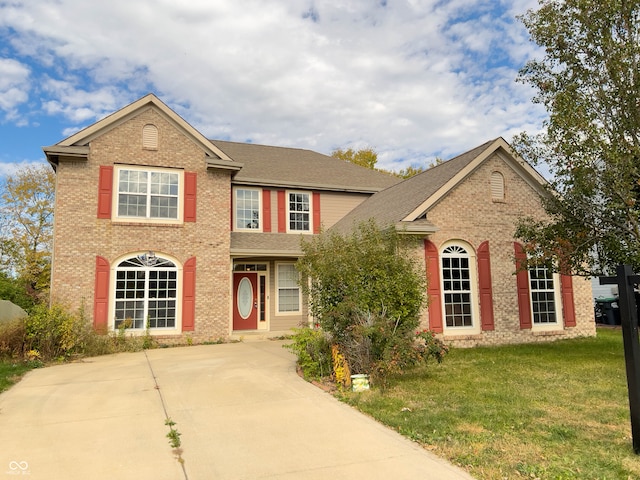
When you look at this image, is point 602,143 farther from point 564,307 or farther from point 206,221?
point 206,221

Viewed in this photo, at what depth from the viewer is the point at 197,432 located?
521 centimetres

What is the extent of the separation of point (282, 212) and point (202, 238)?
376 cm

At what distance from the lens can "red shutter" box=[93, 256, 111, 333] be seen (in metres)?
12.7

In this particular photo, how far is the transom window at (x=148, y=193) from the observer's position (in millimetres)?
13578

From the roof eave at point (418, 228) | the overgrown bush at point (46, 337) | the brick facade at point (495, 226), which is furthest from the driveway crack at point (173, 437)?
the brick facade at point (495, 226)

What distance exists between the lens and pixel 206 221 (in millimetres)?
14305

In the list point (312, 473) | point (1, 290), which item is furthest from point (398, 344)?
point (1, 290)

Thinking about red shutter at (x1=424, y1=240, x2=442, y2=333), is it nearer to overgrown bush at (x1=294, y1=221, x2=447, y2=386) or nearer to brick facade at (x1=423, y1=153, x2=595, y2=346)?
brick facade at (x1=423, y1=153, x2=595, y2=346)

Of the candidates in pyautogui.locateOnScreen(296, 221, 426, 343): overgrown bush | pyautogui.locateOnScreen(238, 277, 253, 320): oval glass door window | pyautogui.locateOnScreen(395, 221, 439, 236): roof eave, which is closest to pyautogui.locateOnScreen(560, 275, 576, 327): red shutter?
pyautogui.locateOnScreen(395, 221, 439, 236): roof eave

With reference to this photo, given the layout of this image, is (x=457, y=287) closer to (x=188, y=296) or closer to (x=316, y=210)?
(x=316, y=210)

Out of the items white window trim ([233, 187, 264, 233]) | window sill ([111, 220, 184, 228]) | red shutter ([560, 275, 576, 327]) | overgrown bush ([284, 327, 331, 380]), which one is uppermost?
white window trim ([233, 187, 264, 233])

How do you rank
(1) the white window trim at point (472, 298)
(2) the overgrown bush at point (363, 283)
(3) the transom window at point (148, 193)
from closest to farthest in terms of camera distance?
(2) the overgrown bush at point (363, 283) → (1) the white window trim at point (472, 298) → (3) the transom window at point (148, 193)

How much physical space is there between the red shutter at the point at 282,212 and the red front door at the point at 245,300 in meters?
2.16

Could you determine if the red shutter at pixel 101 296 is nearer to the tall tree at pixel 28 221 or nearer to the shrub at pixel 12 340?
the shrub at pixel 12 340
